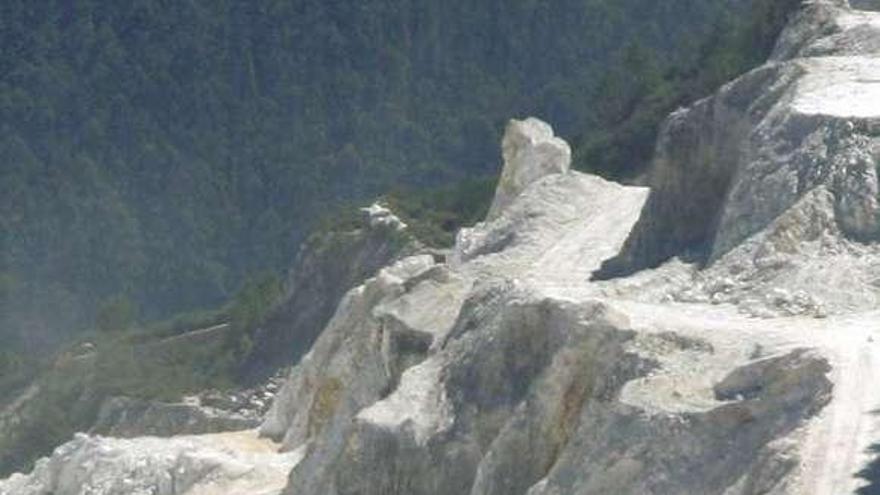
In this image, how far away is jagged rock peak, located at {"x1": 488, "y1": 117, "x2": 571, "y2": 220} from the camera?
36.8 metres

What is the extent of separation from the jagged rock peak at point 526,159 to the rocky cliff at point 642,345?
4679 mm

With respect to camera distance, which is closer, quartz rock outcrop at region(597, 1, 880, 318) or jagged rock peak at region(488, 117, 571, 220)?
quartz rock outcrop at region(597, 1, 880, 318)

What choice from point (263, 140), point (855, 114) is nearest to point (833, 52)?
point (855, 114)

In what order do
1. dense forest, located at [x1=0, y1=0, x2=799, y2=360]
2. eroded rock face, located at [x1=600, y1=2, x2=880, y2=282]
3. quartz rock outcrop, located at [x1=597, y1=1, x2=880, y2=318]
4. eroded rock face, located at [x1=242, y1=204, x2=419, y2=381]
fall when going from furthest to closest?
dense forest, located at [x1=0, y1=0, x2=799, y2=360] → eroded rock face, located at [x1=242, y1=204, x2=419, y2=381] → eroded rock face, located at [x1=600, y1=2, x2=880, y2=282] → quartz rock outcrop, located at [x1=597, y1=1, x2=880, y2=318]

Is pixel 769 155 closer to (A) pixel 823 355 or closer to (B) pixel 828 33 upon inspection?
(A) pixel 823 355

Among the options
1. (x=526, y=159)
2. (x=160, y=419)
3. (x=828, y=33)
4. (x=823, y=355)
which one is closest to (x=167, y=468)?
(x=828, y=33)

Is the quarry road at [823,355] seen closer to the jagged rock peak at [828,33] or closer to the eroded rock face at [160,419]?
the jagged rock peak at [828,33]

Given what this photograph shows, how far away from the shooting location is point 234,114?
96.9 metres

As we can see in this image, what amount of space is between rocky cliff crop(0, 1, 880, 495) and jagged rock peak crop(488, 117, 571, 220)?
15.4ft

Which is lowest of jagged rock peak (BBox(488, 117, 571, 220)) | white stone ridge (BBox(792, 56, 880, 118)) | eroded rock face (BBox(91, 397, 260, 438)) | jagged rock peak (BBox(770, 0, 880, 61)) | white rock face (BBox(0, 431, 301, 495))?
eroded rock face (BBox(91, 397, 260, 438))

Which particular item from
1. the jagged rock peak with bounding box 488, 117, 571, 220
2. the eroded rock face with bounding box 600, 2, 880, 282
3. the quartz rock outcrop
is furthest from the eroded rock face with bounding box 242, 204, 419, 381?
the quartz rock outcrop

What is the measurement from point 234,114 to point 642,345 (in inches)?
3040

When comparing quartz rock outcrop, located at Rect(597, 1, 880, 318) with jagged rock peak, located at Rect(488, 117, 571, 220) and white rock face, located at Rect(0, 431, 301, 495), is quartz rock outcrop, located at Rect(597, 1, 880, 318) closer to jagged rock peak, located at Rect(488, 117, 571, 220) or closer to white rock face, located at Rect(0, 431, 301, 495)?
white rock face, located at Rect(0, 431, 301, 495)

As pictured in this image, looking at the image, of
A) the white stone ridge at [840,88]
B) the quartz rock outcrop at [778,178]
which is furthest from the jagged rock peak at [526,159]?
the white stone ridge at [840,88]
